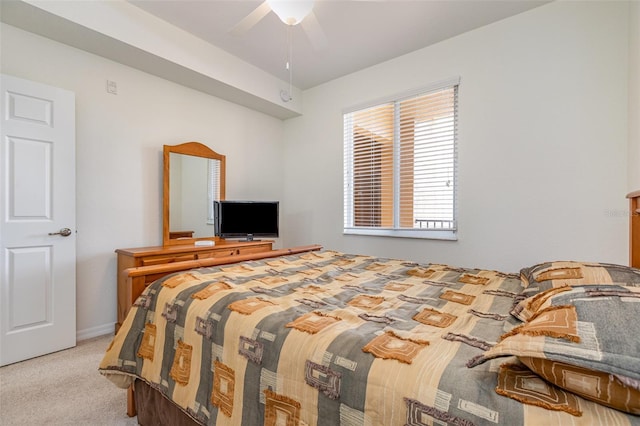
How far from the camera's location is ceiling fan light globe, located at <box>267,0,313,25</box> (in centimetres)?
189

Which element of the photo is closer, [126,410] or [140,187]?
[126,410]

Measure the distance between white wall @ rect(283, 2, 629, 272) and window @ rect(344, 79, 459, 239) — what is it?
0.13 m

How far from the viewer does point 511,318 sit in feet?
3.63

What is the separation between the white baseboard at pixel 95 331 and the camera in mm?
2588

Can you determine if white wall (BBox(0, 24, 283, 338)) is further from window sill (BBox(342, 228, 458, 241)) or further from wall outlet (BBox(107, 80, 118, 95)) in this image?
window sill (BBox(342, 228, 458, 241))

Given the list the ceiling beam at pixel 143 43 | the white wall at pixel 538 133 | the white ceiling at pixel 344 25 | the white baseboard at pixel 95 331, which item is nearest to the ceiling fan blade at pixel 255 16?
the white ceiling at pixel 344 25

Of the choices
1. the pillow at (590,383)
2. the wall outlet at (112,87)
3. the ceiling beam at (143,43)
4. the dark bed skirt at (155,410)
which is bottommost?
the dark bed skirt at (155,410)

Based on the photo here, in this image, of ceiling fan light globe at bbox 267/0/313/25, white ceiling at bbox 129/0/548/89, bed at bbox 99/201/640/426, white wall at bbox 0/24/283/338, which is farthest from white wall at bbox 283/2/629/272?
white wall at bbox 0/24/283/338

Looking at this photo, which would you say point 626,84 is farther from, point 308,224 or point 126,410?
point 126,410

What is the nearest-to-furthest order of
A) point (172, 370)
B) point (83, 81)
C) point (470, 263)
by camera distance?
point (172, 370) → point (83, 81) → point (470, 263)

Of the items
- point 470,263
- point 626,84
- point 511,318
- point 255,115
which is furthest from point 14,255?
point 626,84

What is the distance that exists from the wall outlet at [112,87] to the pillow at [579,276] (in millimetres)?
3585

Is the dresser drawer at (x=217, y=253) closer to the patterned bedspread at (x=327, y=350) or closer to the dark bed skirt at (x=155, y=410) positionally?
the patterned bedspread at (x=327, y=350)

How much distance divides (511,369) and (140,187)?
331 cm
